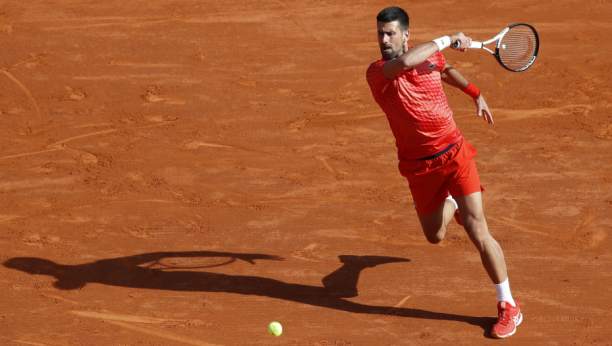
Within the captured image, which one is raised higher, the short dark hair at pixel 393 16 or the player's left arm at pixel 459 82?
the short dark hair at pixel 393 16

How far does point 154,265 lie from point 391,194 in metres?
2.53

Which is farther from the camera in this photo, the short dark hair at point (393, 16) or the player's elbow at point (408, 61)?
the short dark hair at point (393, 16)

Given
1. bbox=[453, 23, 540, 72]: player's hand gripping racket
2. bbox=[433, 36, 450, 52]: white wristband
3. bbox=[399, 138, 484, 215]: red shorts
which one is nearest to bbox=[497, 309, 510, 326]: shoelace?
bbox=[399, 138, 484, 215]: red shorts

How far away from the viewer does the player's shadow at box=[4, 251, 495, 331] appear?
555 cm

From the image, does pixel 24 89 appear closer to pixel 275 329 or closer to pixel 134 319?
pixel 134 319

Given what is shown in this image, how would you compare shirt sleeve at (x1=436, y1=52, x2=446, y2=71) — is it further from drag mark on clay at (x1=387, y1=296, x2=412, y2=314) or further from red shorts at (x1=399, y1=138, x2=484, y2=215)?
drag mark on clay at (x1=387, y1=296, x2=412, y2=314)

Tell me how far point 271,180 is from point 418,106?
8.93 feet

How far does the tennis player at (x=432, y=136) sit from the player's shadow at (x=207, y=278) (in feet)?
2.48

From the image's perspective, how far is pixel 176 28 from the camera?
10.2m

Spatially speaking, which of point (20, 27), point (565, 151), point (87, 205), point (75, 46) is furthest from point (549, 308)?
point (20, 27)

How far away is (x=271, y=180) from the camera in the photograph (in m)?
7.21

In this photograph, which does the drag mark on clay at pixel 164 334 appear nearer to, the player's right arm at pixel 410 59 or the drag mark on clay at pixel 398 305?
the drag mark on clay at pixel 398 305

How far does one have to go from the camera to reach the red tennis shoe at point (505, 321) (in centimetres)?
500


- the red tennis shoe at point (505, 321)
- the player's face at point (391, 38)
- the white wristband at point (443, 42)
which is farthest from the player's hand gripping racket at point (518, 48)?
the red tennis shoe at point (505, 321)
